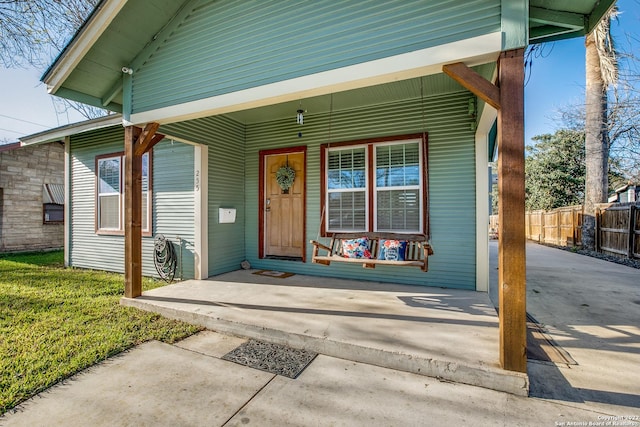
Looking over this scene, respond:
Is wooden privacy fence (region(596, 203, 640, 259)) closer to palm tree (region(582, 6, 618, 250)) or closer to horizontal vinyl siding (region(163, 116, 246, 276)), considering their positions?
palm tree (region(582, 6, 618, 250))

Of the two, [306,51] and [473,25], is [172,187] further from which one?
[473,25]

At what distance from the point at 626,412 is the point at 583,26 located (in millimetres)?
2761

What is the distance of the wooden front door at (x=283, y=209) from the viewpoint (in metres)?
5.24

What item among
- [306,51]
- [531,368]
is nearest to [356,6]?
[306,51]

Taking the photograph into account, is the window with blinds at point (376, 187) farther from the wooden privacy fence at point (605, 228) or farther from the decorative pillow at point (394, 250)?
the wooden privacy fence at point (605, 228)

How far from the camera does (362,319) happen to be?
9.78ft

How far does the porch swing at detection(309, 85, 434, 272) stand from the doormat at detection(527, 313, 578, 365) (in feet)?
3.64

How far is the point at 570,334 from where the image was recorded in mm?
2840

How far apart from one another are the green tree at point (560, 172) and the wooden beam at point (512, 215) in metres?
17.3

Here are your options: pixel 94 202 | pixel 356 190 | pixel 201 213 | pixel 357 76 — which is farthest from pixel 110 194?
pixel 357 76

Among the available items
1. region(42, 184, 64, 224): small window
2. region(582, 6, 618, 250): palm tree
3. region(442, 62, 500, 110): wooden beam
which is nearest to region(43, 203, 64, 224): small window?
region(42, 184, 64, 224): small window

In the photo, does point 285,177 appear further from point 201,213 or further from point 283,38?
point 283,38

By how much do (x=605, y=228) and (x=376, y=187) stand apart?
829cm

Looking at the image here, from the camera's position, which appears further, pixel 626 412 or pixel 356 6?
pixel 356 6
